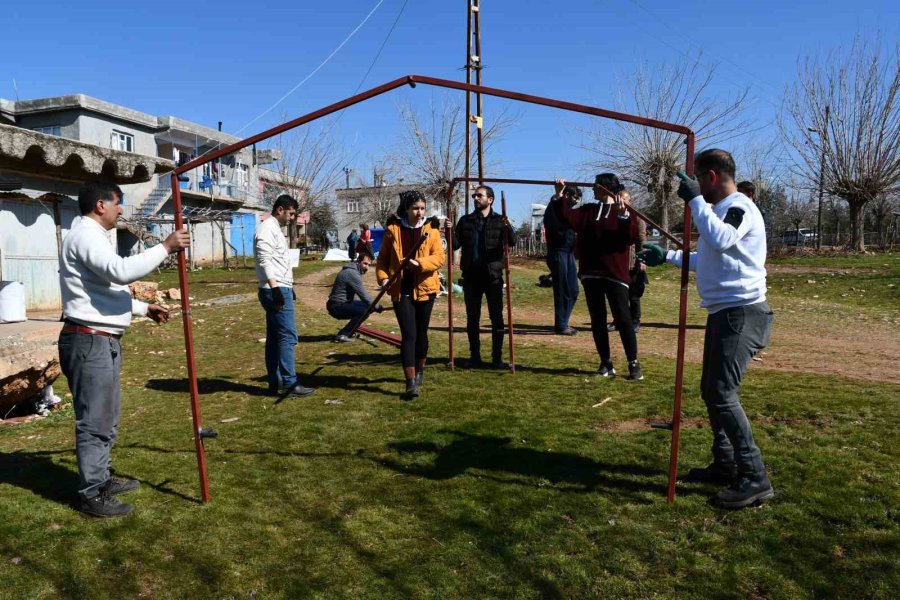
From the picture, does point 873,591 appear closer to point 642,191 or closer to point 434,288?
point 434,288

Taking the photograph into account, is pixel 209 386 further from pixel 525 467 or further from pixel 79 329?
pixel 525 467

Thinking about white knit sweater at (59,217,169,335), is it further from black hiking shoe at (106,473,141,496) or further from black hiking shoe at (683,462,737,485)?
black hiking shoe at (683,462,737,485)

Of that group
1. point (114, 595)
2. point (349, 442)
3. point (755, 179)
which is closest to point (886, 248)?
point (755, 179)

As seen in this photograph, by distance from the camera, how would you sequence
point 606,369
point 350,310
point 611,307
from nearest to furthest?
point 611,307, point 606,369, point 350,310

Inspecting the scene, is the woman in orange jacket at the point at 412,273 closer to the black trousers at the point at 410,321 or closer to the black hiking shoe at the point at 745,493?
the black trousers at the point at 410,321

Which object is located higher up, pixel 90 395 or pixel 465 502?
pixel 90 395

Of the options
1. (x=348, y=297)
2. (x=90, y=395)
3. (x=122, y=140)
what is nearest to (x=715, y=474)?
(x=90, y=395)

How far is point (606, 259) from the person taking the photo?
6559 millimetres

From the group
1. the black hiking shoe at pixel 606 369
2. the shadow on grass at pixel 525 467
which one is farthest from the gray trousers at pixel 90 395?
the black hiking shoe at pixel 606 369

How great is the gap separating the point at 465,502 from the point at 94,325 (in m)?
2.44

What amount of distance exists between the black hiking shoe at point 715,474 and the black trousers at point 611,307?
8.41 feet

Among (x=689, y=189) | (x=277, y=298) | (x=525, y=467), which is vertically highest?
(x=689, y=189)

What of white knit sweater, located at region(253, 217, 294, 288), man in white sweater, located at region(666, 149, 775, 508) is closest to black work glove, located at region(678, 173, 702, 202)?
man in white sweater, located at region(666, 149, 775, 508)

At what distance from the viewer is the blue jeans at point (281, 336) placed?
636cm
